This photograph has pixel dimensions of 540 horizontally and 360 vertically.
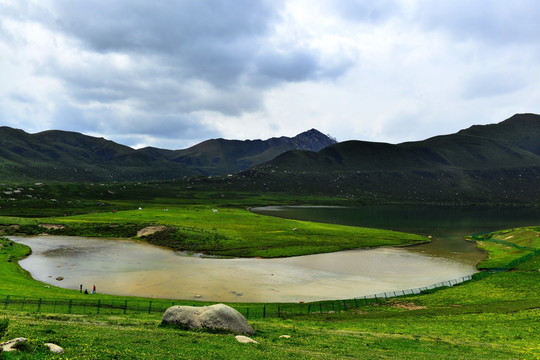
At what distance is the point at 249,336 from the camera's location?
1188 inches

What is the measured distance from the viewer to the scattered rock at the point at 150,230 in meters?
126

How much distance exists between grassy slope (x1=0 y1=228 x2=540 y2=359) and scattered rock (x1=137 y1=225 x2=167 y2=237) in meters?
90.9

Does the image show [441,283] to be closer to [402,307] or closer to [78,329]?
[402,307]

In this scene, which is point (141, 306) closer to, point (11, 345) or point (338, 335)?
point (338, 335)

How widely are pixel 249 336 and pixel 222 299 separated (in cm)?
3295

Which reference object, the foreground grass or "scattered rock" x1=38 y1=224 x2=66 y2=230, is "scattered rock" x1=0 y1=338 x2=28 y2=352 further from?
"scattered rock" x1=38 y1=224 x2=66 y2=230

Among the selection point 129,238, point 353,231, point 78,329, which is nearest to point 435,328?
point 78,329

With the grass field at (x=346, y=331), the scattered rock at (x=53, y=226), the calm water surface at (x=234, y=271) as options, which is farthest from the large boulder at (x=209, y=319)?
the scattered rock at (x=53, y=226)

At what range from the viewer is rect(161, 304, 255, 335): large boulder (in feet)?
98.6

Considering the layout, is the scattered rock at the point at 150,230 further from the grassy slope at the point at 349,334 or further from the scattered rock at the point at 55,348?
the scattered rock at the point at 55,348

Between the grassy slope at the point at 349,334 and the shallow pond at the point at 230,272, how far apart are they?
1749 cm

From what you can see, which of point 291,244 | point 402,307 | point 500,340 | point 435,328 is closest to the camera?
point 500,340

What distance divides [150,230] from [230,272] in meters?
61.7

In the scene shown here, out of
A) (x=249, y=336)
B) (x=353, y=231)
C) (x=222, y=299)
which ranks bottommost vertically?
(x=222, y=299)
